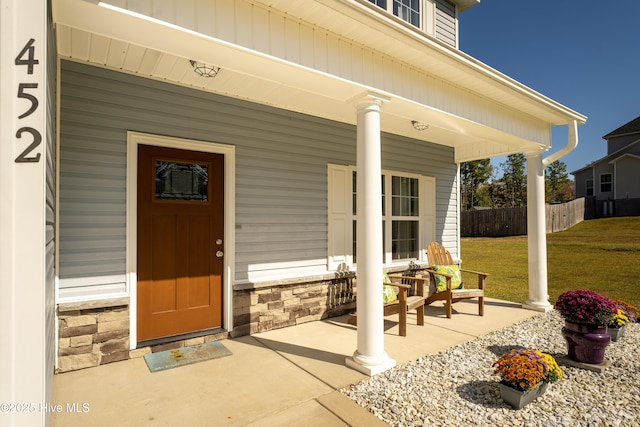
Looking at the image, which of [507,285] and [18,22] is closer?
[18,22]

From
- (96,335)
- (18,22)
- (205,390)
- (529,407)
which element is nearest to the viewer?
(18,22)

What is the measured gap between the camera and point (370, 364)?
2.94m

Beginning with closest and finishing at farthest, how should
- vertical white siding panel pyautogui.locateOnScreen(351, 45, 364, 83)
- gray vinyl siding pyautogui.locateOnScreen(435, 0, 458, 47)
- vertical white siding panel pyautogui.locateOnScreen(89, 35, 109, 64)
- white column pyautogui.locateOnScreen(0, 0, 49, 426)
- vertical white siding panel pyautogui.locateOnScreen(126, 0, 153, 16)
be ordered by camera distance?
1. white column pyautogui.locateOnScreen(0, 0, 49, 426)
2. vertical white siding panel pyautogui.locateOnScreen(126, 0, 153, 16)
3. vertical white siding panel pyautogui.locateOnScreen(89, 35, 109, 64)
4. vertical white siding panel pyautogui.locateOnScreen(351, 45, 364, 83)
5. gray vinyl siding pyautogui.locateOnScreen(435, 0, 458, 47)

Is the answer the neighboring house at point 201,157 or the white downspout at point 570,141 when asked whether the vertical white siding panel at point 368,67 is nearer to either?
the neighboring house at point 201,157

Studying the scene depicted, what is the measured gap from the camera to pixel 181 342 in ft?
11.3

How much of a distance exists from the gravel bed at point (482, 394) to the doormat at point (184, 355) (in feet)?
4.55

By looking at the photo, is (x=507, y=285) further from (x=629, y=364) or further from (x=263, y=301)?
(x=263, y=301)

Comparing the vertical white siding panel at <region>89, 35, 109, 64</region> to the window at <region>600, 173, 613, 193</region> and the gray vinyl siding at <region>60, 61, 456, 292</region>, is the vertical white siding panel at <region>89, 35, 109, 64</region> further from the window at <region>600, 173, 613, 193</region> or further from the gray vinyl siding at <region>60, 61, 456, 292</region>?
the window at <region>600, 173, 613, 193</region>

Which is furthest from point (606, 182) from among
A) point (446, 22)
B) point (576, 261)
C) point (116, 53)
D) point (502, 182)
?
point (116, 53)

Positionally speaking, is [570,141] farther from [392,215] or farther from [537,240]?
[392,215]

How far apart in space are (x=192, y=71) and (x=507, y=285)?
23.2 feet

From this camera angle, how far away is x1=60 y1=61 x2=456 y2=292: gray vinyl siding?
9.67 ft

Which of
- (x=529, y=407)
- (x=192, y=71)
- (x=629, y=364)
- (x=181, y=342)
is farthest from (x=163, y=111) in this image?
(x=629, y=364)

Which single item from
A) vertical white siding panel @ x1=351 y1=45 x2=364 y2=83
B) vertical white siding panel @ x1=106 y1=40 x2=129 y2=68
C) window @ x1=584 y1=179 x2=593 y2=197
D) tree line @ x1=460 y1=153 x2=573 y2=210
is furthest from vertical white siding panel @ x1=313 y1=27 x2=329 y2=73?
tree line @ x1=460 y1=153 x2=573 y2=210
